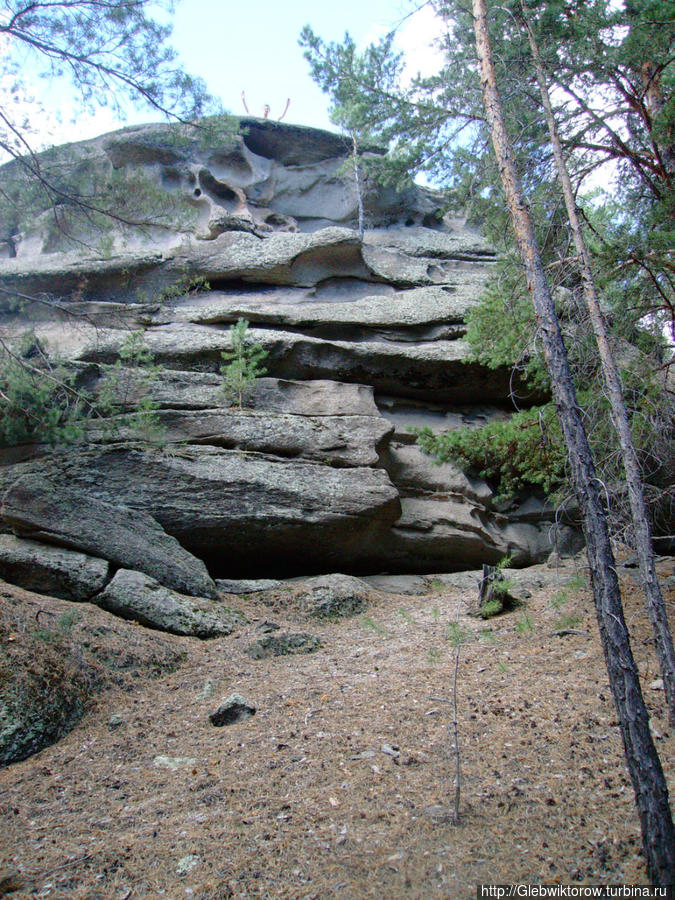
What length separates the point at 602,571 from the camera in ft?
15.0

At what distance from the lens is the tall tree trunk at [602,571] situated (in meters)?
3.60

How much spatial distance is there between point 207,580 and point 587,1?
11120 mm

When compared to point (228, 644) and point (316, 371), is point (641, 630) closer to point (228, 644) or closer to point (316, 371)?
point (228, 644)

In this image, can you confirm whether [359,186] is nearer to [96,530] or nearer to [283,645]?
[96,530]

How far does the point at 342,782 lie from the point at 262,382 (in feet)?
30.3

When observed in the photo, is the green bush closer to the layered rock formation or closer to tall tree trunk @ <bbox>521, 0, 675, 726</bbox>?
the layered rock formation

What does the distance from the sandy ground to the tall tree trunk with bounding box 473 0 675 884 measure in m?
Answer: 0.29

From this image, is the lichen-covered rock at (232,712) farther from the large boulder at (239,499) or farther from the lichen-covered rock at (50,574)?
the large boulder at (239,499)

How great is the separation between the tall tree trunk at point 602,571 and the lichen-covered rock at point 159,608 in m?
5.34


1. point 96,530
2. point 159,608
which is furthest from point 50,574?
point 159,608

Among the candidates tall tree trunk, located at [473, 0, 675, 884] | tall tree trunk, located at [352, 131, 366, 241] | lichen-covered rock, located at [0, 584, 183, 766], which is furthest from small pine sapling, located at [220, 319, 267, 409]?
tall tree trunk, located at [352, 131, 366, 241]

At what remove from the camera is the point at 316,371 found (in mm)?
13859

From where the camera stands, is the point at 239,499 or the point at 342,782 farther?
the point at 239,499

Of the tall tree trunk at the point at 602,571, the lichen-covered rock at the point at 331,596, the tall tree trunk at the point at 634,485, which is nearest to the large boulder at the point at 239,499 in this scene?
the lichen-covered rock at the point at 331,596
